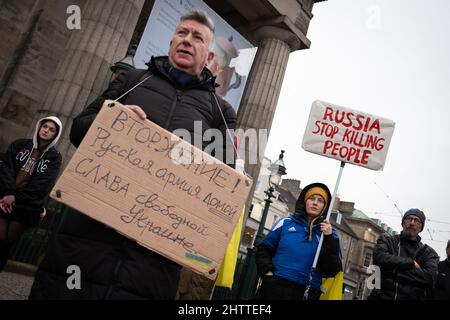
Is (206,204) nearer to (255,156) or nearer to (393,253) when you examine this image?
(393,253)

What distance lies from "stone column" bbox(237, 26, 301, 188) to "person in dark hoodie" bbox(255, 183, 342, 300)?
5085 mm

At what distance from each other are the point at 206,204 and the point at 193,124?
480 mm

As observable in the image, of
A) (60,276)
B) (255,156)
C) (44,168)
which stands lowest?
(60,276)

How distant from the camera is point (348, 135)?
12.9ft

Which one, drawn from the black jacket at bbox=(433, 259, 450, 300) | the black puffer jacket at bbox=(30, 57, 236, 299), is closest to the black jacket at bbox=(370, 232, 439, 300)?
the black jacket at bbox=(433, 259, 450, 300)

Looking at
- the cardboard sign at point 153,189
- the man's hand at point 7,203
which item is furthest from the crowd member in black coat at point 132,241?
the man's hand at point 7,203

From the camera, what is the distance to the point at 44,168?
336cm

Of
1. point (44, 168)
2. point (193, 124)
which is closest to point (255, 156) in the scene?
point (44, 168)

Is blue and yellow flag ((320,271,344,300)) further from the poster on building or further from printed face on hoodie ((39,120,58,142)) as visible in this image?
the poster on building

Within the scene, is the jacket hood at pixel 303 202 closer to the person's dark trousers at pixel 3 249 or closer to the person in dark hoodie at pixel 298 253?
the person in dark hoodie at pixel 298 253

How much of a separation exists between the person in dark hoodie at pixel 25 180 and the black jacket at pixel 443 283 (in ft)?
15.4

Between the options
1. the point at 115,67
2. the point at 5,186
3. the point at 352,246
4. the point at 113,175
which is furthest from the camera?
the point at 352,246

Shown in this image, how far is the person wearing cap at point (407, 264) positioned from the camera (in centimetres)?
369

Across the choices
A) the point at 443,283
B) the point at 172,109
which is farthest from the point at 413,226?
the point at 172,109
